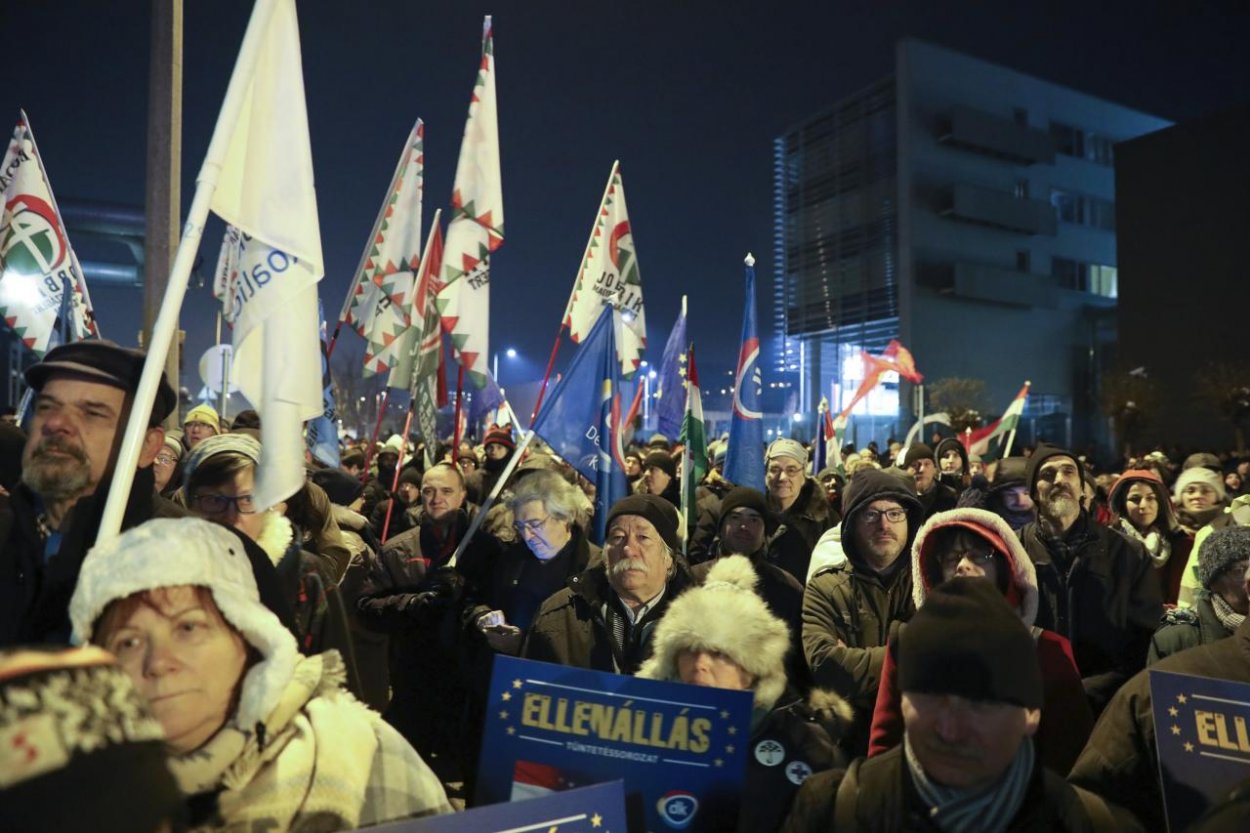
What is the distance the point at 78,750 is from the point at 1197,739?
2534 millimetres

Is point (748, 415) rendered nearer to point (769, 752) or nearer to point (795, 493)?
point (795, 493)

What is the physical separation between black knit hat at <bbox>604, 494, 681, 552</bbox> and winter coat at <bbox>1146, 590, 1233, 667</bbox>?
6.87 feet

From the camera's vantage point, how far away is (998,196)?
2019 inches

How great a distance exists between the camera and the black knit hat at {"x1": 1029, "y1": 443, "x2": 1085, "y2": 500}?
5215 millimetres

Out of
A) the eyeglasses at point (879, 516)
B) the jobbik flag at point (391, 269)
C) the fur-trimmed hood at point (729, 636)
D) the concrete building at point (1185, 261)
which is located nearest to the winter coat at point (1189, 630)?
the eyeglasses at point (879, 516)

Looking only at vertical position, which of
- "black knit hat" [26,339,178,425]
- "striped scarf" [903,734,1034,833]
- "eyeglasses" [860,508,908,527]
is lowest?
"striped scarf" [903,734,1034,833]

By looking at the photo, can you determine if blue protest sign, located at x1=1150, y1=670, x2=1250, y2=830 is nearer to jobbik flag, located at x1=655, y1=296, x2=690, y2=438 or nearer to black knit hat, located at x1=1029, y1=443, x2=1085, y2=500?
black knit hat, located at x1=1029, y1=443, x2=1085, y2=500

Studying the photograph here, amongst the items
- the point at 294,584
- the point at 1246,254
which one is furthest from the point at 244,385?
the point at 1246,254

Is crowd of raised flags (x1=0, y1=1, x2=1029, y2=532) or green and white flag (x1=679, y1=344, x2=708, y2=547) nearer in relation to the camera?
crowd of raised flags (x1=0, y1=1, x2=1029, y2=532)

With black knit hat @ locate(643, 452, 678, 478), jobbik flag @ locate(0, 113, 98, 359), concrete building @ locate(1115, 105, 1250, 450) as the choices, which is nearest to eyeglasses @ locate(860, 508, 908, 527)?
black knit hat @ locate(643, 452, 678, 478)

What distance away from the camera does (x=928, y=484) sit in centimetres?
885

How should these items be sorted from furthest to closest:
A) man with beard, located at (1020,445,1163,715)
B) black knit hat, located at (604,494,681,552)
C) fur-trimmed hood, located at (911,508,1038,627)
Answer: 1. man with beard, located at (1020,445,1163,715)
2. black knit hat, located at (604,494,681,552)
3. fur-trimmed hood, located at (911,508,1038,627)

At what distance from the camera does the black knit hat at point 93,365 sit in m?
2.52

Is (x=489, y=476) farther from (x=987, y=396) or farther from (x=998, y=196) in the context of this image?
(x=998, y=196)
